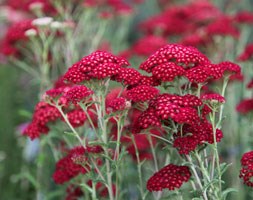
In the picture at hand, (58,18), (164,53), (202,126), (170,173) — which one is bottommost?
(170,173)

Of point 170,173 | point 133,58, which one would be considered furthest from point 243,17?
point 170,173

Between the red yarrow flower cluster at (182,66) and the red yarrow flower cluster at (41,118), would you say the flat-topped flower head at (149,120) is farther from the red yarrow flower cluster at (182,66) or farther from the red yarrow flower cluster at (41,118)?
the red yarrow flower cluster at (41,118)

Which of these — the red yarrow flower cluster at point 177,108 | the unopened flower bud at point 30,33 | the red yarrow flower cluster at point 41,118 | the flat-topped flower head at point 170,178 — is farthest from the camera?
the unopened flower bud at point 30,33

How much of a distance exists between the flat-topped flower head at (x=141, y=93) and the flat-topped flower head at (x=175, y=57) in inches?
5.3

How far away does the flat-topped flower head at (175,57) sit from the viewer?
2.85m

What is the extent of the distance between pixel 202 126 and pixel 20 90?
549 centimetres

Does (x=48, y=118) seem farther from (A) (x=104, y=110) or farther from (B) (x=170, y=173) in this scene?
(B) (x=170, y=173)

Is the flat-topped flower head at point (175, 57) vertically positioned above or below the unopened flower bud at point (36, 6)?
below

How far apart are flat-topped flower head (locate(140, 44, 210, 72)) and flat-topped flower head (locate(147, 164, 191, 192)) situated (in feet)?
1.69

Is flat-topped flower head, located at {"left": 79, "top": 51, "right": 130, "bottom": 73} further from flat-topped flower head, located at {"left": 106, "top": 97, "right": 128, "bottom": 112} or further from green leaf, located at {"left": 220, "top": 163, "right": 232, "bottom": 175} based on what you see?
green leaf, located at {"left": 220, "top": 163, "right": 232, "bottom": 175}

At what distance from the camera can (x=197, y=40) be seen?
5.19 m

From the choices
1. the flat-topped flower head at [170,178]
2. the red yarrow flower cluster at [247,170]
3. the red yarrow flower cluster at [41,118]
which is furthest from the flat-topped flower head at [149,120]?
the red yarrow flower cluster at [41,118]

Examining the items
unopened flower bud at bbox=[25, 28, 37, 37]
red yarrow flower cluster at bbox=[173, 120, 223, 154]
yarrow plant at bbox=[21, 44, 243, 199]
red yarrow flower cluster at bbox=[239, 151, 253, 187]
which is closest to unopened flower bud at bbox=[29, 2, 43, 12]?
unopened flower bud at bbox=[25, 28, 37, 37]

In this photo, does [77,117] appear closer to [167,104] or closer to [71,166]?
[71,166]
